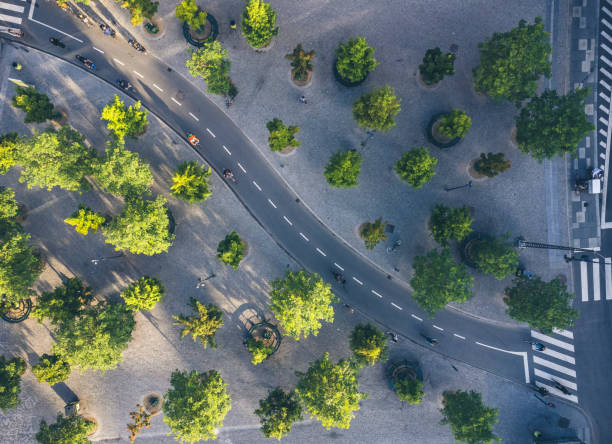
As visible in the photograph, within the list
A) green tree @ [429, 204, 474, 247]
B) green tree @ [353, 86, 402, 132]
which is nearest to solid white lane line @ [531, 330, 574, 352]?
green tree @ [429, 204, 474, 247]

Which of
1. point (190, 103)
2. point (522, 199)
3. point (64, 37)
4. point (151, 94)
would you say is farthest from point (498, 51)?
point (64, 37)

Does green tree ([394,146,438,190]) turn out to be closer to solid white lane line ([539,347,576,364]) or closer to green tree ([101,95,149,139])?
solid white lane line ([539,347,576,364])

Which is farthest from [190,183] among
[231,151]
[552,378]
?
[552,378]

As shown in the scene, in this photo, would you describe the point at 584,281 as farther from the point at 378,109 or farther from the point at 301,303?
the point at 301,303

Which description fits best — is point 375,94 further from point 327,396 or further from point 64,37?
point 64,37

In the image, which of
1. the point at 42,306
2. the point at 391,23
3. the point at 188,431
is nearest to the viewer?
the point at 188,431

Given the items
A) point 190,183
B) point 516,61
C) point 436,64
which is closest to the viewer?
point 516,61
